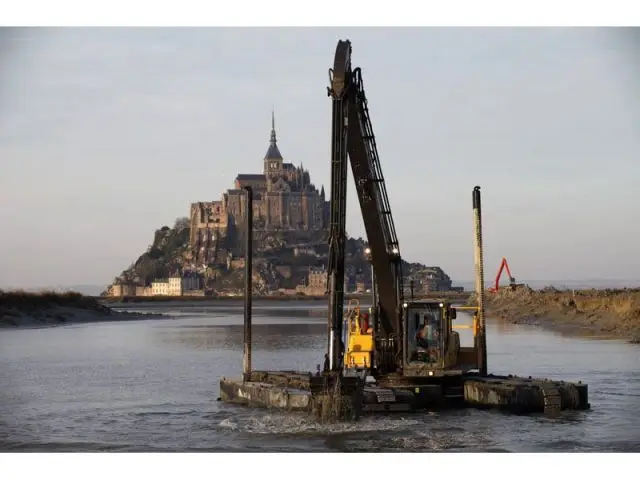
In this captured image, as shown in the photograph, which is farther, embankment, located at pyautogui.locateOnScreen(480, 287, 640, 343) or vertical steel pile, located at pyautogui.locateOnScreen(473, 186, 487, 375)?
embankment, located at pyautogui.locateOnScreen(480, 287, 640, 343)

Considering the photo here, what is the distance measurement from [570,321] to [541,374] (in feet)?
107

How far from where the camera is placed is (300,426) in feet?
75.4

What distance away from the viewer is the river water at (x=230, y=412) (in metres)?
21.4

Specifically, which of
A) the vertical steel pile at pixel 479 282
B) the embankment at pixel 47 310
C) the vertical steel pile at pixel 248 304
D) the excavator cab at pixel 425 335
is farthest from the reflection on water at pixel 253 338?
the excavator cab at pixel 425 335

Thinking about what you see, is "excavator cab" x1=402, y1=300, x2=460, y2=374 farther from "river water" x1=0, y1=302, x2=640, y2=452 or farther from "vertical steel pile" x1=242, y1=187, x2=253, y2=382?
"vertical steel pile" x1=242, y1=187, x2=253, y2=382

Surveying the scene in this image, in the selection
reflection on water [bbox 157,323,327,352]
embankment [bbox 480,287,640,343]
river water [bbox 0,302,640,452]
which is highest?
embankment [bbox 480,287,640,343]

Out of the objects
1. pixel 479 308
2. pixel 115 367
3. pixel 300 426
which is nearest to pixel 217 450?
pixel 300 426

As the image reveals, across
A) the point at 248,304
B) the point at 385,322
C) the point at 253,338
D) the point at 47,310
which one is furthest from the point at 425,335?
the point at 47,310

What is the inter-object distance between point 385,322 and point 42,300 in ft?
208

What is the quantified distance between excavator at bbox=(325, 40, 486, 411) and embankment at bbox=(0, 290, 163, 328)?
50.8m

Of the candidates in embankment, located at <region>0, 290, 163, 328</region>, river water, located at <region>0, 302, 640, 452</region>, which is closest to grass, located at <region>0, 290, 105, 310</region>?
embankment, located at <region>0, 290, 163, 328</region>

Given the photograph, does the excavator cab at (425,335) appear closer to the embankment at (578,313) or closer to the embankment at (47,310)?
the embankment at (578,313)

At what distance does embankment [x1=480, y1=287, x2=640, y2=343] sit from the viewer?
57219mm
